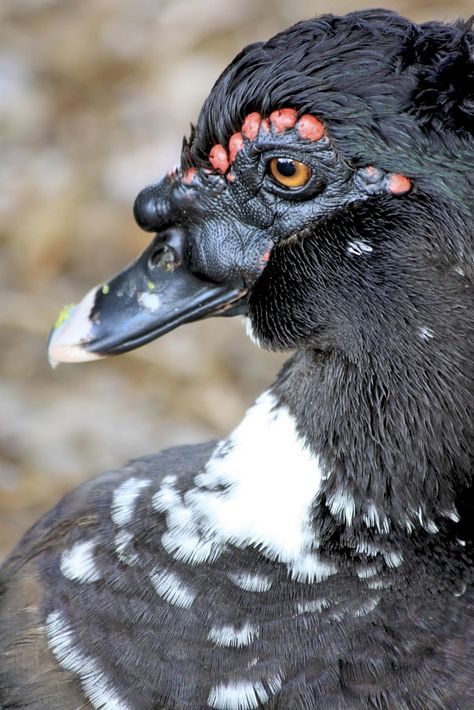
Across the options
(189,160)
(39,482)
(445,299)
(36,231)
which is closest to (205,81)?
Result: (36,231)

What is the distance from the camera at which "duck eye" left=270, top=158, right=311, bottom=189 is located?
2271 millimetres

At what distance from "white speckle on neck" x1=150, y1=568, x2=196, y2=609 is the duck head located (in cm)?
53

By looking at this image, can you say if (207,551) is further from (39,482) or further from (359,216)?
(39,482)

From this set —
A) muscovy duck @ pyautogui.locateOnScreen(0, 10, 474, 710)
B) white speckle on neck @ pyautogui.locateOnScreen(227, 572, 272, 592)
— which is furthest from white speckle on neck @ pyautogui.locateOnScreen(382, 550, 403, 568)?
white speckle on neck @ pyautogui.locateOnScreen(227, 572, 272, 592)

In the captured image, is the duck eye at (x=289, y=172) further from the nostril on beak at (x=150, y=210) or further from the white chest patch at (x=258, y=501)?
the white chest patch at (x=258, y=501)

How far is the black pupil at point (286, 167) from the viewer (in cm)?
228

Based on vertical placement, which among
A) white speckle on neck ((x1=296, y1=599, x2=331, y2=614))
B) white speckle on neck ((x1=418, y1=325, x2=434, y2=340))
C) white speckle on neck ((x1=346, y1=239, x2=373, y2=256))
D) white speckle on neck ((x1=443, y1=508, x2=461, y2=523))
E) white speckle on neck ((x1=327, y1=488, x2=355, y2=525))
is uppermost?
white speckle on neck ((x1=346, y1=239, x2=373, y2=256))

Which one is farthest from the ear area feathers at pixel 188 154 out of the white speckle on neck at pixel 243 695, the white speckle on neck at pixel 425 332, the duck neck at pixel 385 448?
the white speckle on neck at pixel 243 695

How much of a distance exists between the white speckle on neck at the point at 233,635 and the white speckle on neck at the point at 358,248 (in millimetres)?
763

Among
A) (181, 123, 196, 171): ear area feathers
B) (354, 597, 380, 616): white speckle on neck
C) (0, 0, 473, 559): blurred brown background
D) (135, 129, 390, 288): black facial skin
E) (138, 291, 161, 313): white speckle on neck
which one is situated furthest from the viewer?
(0, 0, 473, 559): blurred brown background

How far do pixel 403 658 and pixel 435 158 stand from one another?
3.11ft

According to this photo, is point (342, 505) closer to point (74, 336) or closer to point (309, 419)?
point (309, 419)

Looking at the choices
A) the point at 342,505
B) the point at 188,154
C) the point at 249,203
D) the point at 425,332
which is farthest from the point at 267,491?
Result: the point at 188,154

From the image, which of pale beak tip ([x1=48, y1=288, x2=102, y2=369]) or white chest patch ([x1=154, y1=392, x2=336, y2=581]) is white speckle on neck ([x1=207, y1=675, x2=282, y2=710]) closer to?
white chest patch ([x1=154, y1=392, x2=336, y2=581])
